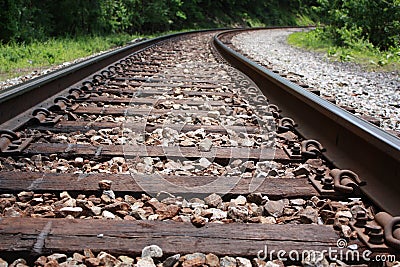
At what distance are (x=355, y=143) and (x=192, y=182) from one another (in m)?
0.79

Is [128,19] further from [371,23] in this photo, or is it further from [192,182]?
[192,182]

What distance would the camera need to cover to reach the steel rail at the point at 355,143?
1.72 meters

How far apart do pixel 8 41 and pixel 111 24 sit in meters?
6.26

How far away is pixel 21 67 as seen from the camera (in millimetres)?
7031

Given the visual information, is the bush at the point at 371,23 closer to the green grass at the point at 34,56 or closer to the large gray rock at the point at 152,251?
the green grass at the point at 34,56

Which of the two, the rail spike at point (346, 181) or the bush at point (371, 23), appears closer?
the rail spike at point (346, 181)

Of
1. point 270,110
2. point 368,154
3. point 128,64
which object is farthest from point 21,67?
point 368,154

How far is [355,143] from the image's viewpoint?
2.12 metres

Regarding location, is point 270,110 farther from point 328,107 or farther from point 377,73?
point 377,73

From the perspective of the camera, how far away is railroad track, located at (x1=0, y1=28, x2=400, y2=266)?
1.45m

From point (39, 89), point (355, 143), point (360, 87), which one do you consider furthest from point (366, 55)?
point (355, 143)

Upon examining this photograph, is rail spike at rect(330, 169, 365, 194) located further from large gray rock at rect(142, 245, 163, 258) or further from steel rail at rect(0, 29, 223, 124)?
steel rail at rect(0, 29, 223, 124)

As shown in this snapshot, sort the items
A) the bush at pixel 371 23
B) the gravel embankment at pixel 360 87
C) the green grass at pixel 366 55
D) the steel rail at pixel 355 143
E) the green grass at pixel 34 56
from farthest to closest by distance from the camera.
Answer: the bush at pixel 371 23, the green grass at pixel 366 55, the green grass at pixel 34 56, the gravel embankment at pixel 360 87, the steel rail at pixel 355 143

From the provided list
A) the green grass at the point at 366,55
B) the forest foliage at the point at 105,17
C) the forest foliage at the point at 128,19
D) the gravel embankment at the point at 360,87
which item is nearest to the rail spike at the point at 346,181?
the gravel embankment at the point at 360,87
